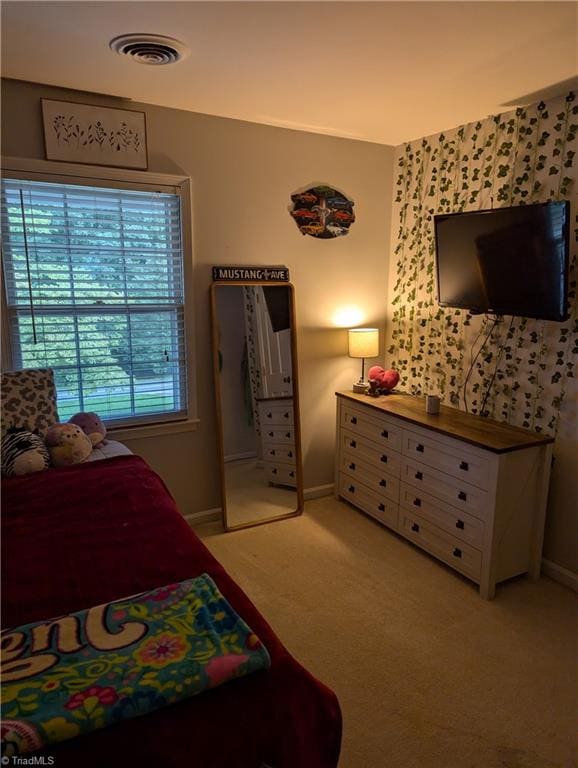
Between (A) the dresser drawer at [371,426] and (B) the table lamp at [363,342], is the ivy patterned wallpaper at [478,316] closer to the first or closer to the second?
(B) the table lamp at [363,342]

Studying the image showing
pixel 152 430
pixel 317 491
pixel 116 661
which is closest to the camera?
pixel 116 661

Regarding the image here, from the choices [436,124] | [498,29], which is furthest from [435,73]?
[436,124]

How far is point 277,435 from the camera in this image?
3.47m

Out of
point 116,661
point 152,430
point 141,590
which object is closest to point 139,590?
point 141,590

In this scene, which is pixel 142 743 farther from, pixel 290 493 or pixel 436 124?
pixel 436 124

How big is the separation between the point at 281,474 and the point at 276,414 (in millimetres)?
423

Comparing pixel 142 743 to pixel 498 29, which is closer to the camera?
pixel 142 743

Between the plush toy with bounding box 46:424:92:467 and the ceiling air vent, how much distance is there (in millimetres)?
1670

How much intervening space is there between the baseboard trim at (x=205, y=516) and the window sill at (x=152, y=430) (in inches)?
22.0

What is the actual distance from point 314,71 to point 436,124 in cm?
111

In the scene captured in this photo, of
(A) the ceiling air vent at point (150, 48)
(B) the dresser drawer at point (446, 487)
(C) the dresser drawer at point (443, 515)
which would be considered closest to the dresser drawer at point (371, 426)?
(B) the dresser drawer at point (446, 487)

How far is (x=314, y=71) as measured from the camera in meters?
2.23

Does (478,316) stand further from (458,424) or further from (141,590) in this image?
(141,590)

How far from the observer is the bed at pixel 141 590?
3.21 ft
